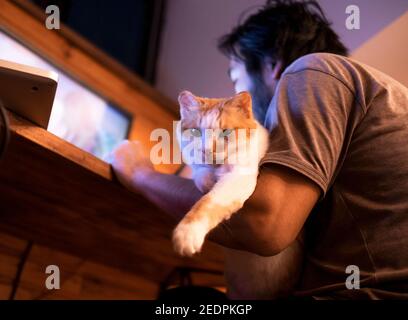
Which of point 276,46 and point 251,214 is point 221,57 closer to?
point 276,46

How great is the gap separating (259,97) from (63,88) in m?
0.81

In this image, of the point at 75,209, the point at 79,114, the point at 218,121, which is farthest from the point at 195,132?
the point at 79,114

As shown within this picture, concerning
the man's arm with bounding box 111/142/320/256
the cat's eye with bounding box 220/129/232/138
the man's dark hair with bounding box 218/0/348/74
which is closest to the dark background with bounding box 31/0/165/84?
the man's dark hair with bounding box 218/0/348/74

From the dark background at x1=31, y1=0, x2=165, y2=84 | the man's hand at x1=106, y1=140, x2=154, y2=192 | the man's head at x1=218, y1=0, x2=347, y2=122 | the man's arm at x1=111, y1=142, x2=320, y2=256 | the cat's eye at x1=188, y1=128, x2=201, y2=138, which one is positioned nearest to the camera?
the man's arm at x1=111, y1=142, x2=320, y2=256

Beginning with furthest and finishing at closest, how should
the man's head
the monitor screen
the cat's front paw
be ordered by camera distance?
1. the monitor screen
2. the man's head
3. the cat's front paw

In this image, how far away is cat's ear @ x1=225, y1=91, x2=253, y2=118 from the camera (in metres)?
0.74

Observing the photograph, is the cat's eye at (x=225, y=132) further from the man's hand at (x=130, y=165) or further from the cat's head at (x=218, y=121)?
the man's hand at (x=130, y=165)

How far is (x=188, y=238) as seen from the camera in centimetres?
53

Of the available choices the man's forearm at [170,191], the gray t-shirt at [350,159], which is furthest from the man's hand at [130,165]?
the gray t-shirt at [350,159]

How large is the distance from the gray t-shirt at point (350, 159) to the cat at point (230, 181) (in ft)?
0.15

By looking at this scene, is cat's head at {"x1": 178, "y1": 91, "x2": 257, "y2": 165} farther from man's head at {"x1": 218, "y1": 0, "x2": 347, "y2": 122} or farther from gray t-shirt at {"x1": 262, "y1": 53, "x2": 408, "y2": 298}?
man's head at {"x1": 218, "y1": 0, "x2": 347, "y2": 122}

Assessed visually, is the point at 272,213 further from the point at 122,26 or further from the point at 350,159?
the point at 122,26

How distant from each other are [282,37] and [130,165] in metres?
0.59

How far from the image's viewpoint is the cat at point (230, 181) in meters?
0.58
